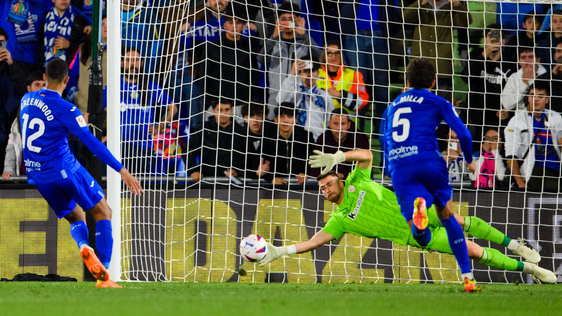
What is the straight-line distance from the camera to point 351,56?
938cm

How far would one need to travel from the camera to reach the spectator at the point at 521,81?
9.32 metres

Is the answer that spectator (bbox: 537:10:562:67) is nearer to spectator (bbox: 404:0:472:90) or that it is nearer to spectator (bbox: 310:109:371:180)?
spectator (bbox: 404:0:472:90)

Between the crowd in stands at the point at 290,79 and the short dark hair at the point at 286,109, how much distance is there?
0.01 metres

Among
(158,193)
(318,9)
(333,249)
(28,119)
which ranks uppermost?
(318,9)

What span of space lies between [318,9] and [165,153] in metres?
2.79

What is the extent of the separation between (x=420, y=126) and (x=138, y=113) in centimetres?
403

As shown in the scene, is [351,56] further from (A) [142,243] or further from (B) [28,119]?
(B) [28,119]

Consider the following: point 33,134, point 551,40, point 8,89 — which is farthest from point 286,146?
point 551,40

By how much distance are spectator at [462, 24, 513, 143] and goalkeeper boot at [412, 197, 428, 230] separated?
157 inches

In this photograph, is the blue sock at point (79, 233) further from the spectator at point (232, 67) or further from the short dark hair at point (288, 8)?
the short dark hair at point (288, 8)

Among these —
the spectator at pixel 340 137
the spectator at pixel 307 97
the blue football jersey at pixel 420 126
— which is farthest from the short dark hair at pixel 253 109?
the blue football jersey at pixel 420 126

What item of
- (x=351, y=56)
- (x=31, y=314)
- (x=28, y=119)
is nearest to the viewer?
(x=31, y=314)

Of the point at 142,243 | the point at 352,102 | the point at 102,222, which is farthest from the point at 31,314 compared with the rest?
the point at 352,102

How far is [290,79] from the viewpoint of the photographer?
369 inches
